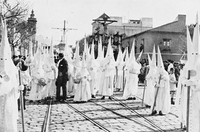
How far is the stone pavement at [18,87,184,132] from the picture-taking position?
9.20 metres

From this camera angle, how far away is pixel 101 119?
415 inches

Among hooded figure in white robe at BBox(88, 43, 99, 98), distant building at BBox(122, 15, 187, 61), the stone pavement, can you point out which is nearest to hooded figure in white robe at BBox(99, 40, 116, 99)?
hooded figure in white robe at BBox(88, 43, 99, 98)

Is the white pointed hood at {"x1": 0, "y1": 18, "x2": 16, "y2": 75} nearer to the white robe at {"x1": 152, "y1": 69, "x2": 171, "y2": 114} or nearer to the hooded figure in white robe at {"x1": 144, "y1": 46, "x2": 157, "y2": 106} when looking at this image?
the white robe at {"x1": 152, "y1": 69, "x2": 171, "y2": 114}

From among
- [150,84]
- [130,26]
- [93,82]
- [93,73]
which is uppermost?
[130,26]

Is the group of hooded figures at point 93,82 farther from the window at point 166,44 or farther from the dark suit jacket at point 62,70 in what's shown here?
the window at point 166,44

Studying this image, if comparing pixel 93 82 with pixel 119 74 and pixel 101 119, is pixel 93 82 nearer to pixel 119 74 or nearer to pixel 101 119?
pixel 119 74

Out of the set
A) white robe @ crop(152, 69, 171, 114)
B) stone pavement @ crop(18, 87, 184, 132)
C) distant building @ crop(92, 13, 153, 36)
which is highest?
distant building @ crop(92, 13, 153, 36)

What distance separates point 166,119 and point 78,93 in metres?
5.05

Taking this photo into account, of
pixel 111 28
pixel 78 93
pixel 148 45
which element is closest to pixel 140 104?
pixel 78 93

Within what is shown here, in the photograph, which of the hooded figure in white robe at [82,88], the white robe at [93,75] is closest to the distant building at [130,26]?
the white robe at [93,75]

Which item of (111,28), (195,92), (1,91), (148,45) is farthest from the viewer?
(111,28)

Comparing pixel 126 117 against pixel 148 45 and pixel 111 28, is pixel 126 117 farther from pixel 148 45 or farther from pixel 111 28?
pixel 111 28

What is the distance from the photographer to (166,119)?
10883mm

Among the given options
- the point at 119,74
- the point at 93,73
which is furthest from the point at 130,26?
the point at 93,73
